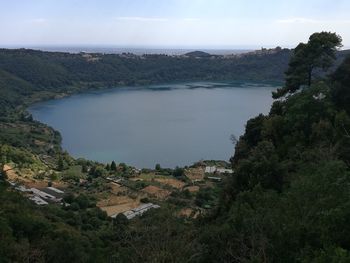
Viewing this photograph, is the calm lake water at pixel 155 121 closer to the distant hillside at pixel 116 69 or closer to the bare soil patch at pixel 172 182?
the bare soil patch at pixel 172 182

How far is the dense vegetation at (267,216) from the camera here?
21.0 feet

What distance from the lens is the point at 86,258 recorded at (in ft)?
32.6

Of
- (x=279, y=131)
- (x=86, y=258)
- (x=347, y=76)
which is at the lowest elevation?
(x=86, y=258)

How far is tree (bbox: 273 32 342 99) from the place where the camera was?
16812mm

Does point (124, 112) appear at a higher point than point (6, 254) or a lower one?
lower

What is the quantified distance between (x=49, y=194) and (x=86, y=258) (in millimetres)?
15909

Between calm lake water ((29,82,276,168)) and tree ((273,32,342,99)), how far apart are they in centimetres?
2158

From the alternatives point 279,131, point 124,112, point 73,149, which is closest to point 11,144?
point 73,149

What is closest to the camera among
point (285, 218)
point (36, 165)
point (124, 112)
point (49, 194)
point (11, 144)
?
point (285, 218)

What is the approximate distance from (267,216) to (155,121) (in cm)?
5034

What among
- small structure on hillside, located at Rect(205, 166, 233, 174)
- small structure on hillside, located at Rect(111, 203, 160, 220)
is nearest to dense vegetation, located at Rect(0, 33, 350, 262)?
small structure on hillside, located at Rect(111, 203, 160, 220)

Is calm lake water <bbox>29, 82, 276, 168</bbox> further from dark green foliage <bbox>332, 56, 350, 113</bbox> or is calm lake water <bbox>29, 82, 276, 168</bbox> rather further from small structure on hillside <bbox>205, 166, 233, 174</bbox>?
dark green foliage <bbox>332, 56, 350, 113</bbox>

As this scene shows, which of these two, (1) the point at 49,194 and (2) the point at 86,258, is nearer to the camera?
(2) the point at 86,258

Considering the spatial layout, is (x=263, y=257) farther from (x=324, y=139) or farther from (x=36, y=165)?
(x=36, y=165)
